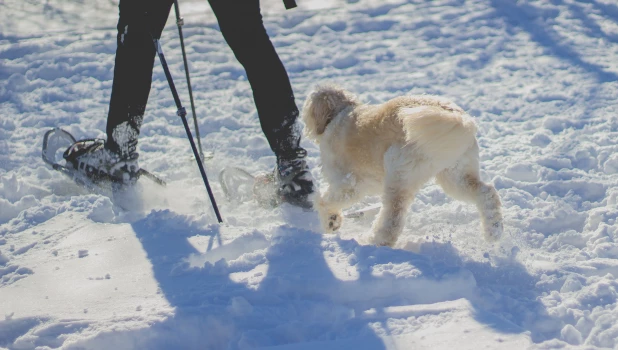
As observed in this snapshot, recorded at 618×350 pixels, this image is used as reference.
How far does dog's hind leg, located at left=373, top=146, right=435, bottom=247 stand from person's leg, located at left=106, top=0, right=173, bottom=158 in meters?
1.53

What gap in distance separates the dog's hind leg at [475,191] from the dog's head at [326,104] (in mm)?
782

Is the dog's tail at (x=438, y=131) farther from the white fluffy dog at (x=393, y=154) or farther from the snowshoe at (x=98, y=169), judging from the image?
the snowshoe at (x=98, y=169)

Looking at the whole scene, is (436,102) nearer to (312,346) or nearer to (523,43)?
(312,346)

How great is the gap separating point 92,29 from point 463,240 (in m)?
6.32

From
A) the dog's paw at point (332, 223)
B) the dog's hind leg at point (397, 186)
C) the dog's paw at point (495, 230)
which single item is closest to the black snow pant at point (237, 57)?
the dog's paw at point (332, 223)

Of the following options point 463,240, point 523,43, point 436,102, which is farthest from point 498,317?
point 523,43

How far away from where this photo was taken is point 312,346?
2.49 meters

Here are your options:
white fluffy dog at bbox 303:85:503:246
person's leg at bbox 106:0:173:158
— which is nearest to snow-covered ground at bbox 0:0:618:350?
white fluffy dog at bbox 303:85:503:246

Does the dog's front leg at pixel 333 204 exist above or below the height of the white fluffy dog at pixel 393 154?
below

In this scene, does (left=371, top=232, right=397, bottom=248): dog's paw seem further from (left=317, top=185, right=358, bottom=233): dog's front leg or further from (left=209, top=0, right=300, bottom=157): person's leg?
(left=209, top=0, right=300, bottom=157): person's leg

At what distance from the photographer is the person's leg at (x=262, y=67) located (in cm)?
355

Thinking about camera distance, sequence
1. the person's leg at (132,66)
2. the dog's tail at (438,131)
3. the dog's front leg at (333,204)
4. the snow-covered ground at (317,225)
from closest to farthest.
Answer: the snow-covered ground at (317,225) < the dog's tail at (438,131) < the person's leg at (132,66) < the dog's front leg at (333,204)

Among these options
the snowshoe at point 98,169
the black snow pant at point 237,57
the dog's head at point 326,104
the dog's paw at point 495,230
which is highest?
the black snow pant at point 237,57

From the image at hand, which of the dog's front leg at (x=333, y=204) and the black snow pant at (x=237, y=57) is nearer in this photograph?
the black snow pant at (x=237, y=57)
